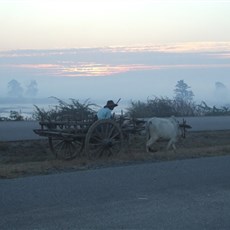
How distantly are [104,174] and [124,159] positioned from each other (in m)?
2.79

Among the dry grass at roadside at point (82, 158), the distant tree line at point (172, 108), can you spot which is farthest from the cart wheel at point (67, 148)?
the distant tree line at point (172, 108)

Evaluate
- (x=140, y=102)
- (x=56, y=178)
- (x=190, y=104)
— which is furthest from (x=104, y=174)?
(x=190, y=104)

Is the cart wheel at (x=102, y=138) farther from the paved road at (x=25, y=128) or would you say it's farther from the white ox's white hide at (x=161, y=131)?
the paved road at (x=25, y=128)

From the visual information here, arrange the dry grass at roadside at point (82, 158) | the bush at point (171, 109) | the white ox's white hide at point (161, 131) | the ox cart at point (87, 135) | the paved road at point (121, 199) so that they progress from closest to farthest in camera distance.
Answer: the paved road at point (121, 199) < the dry grass at roadside at point (82, 158) < the ox cart at point (87, 135) < the white ox's white hide at point (161, 131) < the bush at point (171, 109)

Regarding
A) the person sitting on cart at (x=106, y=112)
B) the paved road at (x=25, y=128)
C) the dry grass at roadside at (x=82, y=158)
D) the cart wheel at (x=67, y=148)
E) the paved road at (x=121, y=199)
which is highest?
the person sitting on cart at (x=106, y=112)

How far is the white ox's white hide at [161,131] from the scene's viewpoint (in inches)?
670

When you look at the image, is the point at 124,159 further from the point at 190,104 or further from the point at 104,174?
the point at 190,104

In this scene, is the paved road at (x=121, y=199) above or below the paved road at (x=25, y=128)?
below

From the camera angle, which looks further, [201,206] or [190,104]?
[190,104]

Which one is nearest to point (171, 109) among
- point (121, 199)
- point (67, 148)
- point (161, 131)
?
point (161, 131)

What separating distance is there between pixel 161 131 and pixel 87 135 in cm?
336

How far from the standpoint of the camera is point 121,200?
927 centimetres

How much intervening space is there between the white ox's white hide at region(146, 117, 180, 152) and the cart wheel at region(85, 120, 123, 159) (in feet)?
6.72

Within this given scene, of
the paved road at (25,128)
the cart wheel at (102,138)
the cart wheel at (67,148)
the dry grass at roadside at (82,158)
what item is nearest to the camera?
the dry grass at roadside at (82,158)
